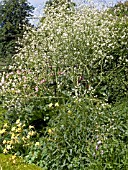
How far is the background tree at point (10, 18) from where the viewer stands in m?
12.0

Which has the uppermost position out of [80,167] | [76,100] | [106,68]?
[106,68]

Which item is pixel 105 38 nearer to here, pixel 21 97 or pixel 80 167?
pixel 21 97

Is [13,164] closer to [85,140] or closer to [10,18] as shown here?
[85,140]

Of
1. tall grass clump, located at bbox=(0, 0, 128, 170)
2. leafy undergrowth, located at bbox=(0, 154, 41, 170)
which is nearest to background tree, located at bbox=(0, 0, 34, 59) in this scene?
tall grass clump, located at bbox=(0, 0, 128, 170)

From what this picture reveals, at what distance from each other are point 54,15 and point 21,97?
2349mm

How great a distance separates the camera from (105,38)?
6191mm

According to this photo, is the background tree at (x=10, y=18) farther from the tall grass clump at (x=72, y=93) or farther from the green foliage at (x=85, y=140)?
the green foliage at (x=85, y=140)

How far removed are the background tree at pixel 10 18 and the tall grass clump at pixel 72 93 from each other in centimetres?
484

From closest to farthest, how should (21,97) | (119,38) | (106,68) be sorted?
(21,97) → (106,68) → (119,38)

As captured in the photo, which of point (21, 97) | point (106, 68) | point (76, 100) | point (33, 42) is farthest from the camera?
point (33, 42)

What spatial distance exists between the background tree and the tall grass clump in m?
4.84

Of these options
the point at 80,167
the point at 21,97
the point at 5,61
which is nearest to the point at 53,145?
the point at 80,167

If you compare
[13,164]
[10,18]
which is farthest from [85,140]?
[10,18]

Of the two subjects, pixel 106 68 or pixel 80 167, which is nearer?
pixel 80 167
